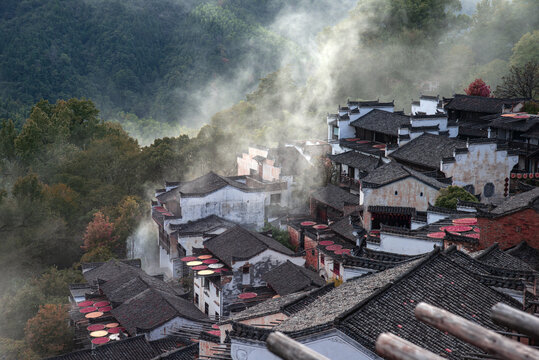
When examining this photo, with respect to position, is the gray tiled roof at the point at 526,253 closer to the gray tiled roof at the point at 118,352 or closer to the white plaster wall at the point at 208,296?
the gray tiled roof at the point at 118,352

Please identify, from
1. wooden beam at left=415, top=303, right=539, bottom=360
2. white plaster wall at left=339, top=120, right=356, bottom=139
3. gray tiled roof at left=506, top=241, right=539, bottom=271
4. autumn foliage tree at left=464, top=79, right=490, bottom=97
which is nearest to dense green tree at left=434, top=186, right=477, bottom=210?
gray tiled roof at left=506, top=241, right=539, bottom=271

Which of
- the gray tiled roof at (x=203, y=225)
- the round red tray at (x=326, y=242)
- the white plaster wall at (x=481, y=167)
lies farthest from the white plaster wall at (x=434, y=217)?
the gray tiled roof at (x=203, y=225)

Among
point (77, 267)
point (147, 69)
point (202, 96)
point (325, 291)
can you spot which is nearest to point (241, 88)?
point (202, 96)

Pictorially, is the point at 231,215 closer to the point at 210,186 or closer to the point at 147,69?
the point at 210,186

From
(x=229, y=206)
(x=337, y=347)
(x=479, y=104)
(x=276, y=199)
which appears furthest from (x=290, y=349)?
(x=479, y=104)

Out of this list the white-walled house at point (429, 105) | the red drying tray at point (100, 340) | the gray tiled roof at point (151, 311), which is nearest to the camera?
the red drying tray at point (100, 340)
